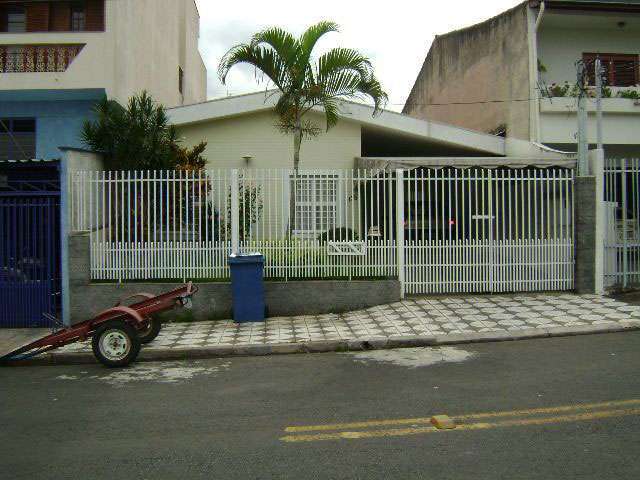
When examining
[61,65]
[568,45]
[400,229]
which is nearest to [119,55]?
[61,65]

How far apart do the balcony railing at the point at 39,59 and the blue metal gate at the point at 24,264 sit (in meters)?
5.77

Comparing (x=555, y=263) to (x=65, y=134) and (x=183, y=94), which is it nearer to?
(x=65, y=134)

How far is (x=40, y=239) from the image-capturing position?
412 inches

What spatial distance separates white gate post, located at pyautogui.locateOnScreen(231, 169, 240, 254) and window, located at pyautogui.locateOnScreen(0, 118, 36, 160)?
752 centimetres

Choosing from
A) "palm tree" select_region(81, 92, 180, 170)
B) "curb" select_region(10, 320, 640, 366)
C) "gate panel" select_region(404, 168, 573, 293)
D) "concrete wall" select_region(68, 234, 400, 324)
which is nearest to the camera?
"curb" select_region(10, 320, 640, 366)

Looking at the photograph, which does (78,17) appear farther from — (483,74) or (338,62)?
(483,74)

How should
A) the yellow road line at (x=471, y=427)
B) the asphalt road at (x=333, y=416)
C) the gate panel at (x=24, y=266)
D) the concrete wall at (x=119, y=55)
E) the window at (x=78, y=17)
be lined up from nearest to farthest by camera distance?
the asphalt road at (x=333, y=416) → the yellow road line at (x=471, y=427) → the gate panel at (x=24, y=266) → the concrete wall at (x=119, y=55) → the window at (x=78, y=17)

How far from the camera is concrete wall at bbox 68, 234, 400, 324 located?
34.8ft

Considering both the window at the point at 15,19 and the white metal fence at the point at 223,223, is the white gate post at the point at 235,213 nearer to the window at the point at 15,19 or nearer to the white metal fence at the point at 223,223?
the white metal fence at the point at 223,223

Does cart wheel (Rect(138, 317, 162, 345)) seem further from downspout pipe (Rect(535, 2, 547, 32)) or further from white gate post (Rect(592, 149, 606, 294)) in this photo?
downspout pipe (Rect(535, 2, 547, 32))

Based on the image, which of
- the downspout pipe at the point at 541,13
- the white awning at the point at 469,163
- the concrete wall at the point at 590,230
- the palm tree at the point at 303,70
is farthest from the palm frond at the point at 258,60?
the downspout pipe at the point at 541,13

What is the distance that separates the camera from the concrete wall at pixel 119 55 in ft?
48.5

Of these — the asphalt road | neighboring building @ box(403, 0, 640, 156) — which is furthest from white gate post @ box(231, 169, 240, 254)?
neighboring building @ box(403, 0, 640, 156)

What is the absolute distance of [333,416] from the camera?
557cm
